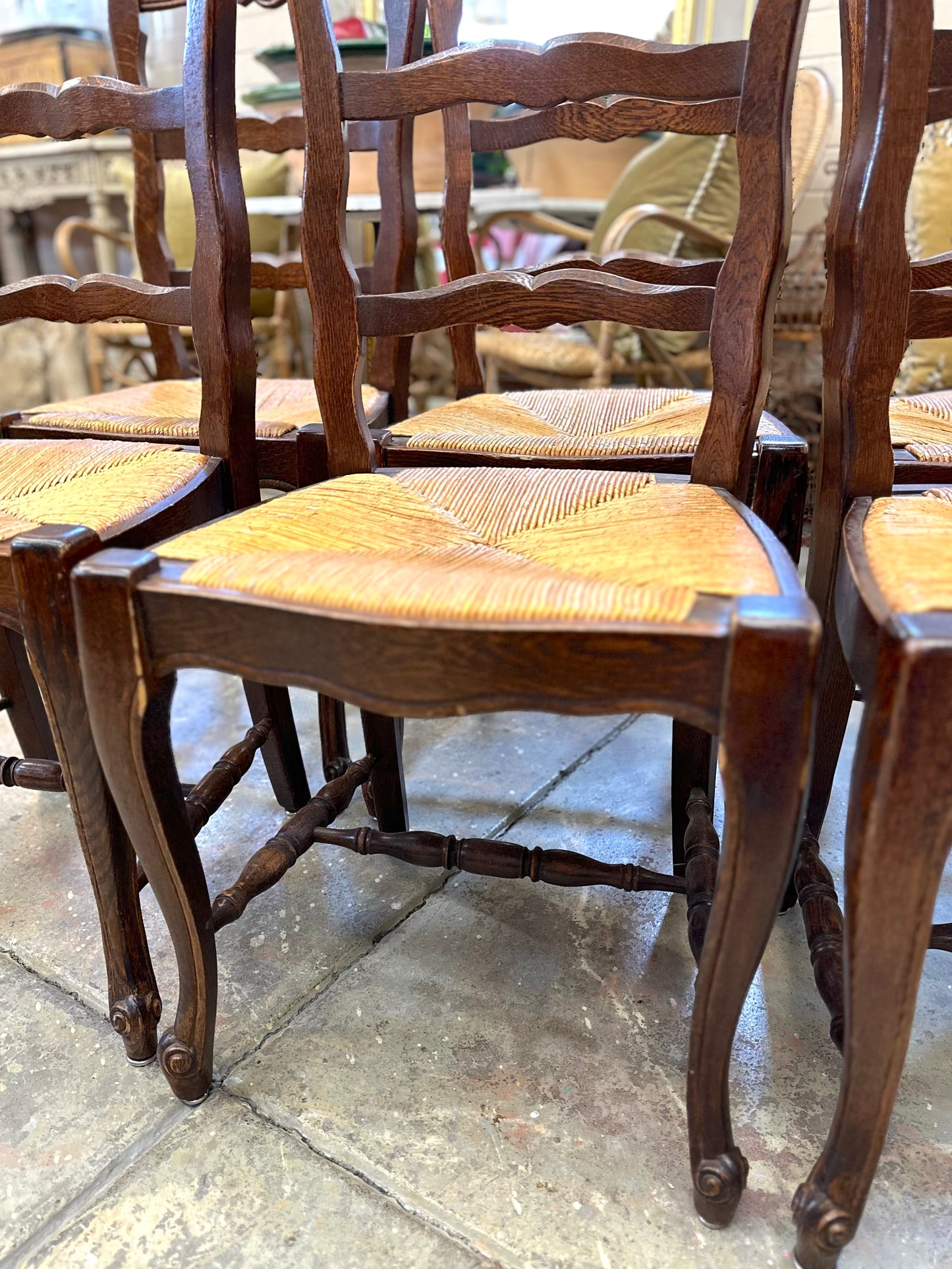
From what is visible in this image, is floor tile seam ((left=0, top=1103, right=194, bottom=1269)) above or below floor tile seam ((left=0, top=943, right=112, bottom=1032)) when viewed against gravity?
above

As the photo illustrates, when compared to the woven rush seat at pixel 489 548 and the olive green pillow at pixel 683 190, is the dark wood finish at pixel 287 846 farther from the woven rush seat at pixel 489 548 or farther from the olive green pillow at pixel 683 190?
the olive green pillow at pixel 683 190

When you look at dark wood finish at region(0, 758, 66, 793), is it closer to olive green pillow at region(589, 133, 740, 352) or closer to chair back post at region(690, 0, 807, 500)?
chair back post at region(690, 0, 807, 500)

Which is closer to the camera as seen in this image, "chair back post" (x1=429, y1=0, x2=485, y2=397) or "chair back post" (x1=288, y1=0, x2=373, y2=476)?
"chair back post" (x1=288, y1=0, x2=373, y2=476)

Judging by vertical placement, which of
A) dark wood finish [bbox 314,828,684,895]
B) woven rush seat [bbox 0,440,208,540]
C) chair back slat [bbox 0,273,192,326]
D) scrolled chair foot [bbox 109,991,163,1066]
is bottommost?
scrolled chair foot [bbox 109,991,163,1066]

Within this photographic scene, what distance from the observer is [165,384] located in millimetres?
1642

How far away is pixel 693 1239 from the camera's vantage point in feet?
2.48

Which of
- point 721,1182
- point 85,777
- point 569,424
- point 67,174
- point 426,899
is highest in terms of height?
point 67,174

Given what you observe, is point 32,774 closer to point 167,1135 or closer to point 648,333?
point 167,1135

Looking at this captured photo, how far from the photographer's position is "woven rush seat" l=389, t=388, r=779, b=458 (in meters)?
1.24

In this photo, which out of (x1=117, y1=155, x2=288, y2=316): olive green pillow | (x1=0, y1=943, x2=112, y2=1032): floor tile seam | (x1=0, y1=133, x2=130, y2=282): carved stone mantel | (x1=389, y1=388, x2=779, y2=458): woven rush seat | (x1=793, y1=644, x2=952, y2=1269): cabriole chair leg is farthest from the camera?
(x1=0, y1=133, x2=130, y2=282): carved stone mantel

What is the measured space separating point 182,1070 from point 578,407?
1.07 m

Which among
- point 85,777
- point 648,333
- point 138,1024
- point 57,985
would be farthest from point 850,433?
point 648,333

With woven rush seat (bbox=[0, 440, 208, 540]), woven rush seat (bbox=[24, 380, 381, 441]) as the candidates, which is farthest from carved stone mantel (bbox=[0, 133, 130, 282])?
woven rush seat (bbox=[0, 440, 208, 540])

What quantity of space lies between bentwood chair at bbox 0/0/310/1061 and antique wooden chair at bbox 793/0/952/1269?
2.02 ft
